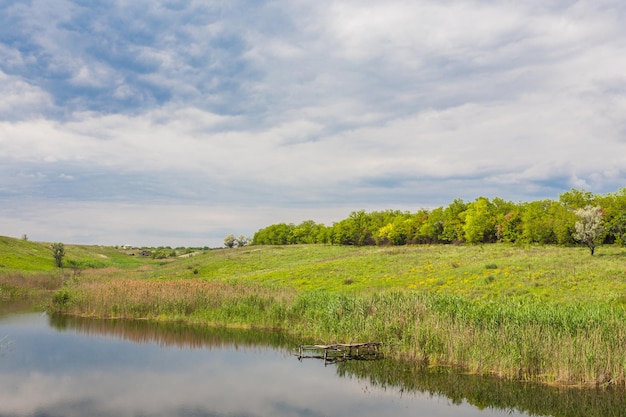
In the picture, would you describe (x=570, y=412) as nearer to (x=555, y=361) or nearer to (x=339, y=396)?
(x=555, y=361)

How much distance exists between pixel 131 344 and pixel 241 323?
22.5 feet

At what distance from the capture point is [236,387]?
17.0m

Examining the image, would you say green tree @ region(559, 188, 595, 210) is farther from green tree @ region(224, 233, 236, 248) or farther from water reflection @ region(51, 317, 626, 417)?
green tree @ region(224, 233, 236, 248)

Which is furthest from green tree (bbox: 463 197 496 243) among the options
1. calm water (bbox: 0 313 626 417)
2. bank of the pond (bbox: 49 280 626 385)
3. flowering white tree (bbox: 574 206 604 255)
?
calm water (bbox: 0 313 626 417)

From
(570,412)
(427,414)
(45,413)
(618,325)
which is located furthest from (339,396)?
(618,325)

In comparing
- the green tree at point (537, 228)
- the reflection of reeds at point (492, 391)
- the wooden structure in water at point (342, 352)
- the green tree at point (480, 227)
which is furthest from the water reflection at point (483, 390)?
the green tree at point (480, 227)

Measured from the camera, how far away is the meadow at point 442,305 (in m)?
17.0

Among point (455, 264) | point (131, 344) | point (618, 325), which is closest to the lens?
point (618, 325)

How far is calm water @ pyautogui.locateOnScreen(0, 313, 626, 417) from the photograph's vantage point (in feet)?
47.5

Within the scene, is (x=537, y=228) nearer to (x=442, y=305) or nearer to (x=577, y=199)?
(x=577, y=199)

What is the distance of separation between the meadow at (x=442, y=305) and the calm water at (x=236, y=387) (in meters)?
1.19

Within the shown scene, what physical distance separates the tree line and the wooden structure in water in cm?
3427

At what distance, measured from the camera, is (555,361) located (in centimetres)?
1642

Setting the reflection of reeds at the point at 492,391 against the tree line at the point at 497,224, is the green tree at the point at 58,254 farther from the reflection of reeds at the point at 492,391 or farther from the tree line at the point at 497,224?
the reflection of reeds at the point at 492,391
